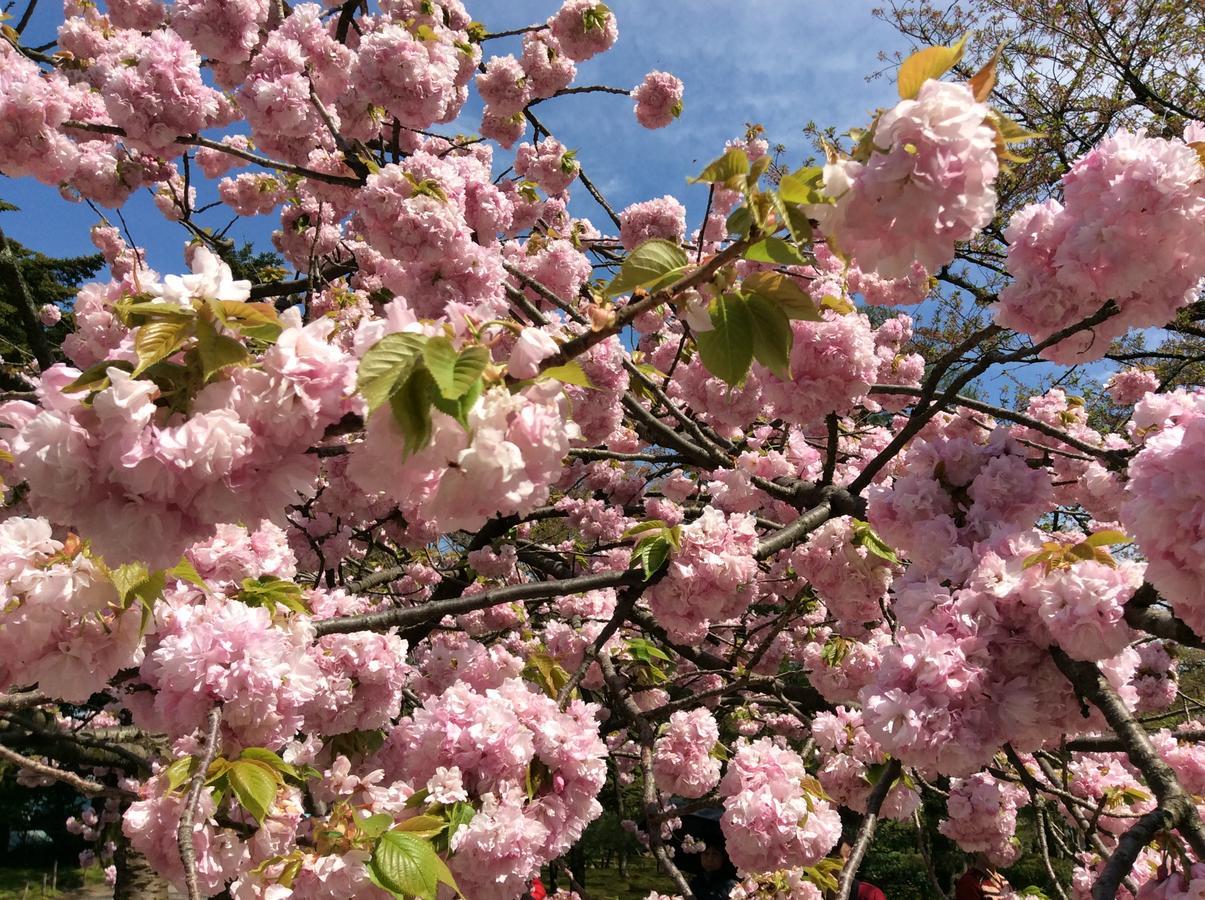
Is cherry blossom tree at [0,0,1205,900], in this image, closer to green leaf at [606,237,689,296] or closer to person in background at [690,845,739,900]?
green leaf at [606,237,689,296]

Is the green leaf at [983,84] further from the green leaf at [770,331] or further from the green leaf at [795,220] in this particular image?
the green leaf at [770,331]

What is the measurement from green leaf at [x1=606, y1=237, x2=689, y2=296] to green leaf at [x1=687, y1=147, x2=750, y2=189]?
0.43 ft

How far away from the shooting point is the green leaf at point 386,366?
0.92 metres

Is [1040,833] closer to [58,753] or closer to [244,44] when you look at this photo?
[58,753]

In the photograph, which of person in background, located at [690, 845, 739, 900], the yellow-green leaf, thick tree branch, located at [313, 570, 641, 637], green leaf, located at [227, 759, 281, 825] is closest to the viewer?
the yellow-green leaf

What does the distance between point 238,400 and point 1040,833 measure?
12.2 ft

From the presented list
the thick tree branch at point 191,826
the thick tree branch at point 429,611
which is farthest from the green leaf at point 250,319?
the thick tree branch at point 429,611

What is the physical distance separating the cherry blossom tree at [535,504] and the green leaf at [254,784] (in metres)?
0.01

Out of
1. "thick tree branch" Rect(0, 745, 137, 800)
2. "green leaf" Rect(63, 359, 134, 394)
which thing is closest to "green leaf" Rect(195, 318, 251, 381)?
"green leaf" Rect(63, 359, 134, 394)

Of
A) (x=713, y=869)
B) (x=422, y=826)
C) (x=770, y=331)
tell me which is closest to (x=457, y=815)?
(x=422, y=826)

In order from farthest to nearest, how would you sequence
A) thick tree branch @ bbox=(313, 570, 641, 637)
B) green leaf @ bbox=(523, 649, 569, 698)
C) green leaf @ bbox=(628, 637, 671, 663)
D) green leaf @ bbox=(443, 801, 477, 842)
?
green leaf @ bbox=(628, 637, 671, 663) → green leaf @ bbox=(523, 649, 569, 698) → thick tree branch @ bbox=(313, 570, 641, 637) → green leaf @ bbox=(443, 801, 477, 842)

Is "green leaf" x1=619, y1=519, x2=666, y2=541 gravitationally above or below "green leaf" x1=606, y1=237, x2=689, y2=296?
above

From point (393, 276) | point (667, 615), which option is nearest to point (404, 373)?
point (667, 615)

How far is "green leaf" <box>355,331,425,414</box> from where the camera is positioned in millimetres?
921
